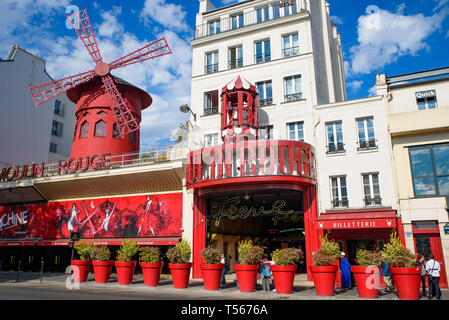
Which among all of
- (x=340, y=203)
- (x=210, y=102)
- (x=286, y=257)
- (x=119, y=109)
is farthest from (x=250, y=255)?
(x=119, y=109)

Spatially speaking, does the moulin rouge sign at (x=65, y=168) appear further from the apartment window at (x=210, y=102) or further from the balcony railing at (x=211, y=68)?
the balcony railing at (x=211, y=68)

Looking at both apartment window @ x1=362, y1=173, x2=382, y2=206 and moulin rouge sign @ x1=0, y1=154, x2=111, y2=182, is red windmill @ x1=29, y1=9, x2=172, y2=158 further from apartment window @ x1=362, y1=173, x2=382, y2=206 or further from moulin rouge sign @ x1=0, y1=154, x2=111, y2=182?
apartment window @ x1=362, y1=173, x2=382, y2=206

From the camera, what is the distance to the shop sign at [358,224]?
1352 cm

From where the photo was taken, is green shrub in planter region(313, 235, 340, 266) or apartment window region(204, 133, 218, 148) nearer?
green shrub in planter region(313, 235, 340, 266)

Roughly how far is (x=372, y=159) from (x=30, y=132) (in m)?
27.5

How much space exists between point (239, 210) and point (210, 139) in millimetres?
4143

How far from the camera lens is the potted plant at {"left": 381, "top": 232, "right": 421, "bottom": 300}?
10.1 m

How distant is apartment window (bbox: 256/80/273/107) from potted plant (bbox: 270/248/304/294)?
28.5 feet

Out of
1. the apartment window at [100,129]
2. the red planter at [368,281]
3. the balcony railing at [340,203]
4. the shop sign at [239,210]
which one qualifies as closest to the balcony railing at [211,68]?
the shop sign at [239,210]

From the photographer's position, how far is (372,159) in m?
15.3

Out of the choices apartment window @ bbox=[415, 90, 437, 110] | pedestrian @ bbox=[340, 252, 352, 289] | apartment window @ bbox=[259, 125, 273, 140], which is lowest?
pedestrian @ bbox=[340, 252, 352, 289]

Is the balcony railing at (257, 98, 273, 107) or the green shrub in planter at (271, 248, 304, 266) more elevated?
the balcony railing at (257, 98, 273, 107)

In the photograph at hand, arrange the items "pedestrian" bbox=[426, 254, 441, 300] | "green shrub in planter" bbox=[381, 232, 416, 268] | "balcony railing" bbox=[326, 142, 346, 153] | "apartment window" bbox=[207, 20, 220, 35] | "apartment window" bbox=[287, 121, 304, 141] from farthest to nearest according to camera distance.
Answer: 1. "apartment window" bbox=[207, 20, 220, 35]
2. "apartment window" bbox=[287, 121, 304, 141]
3. "balcony railing" bbox=[326, 142, 346, 153]
4. "pedestrian" bbox=[426, 254, 441, 300]
5. "green shrub in planter" bbox=[381, 232, 416, 268]

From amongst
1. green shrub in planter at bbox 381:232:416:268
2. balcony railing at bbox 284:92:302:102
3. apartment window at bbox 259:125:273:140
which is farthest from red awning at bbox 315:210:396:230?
balcony railing at bbox 284:92:302:102
